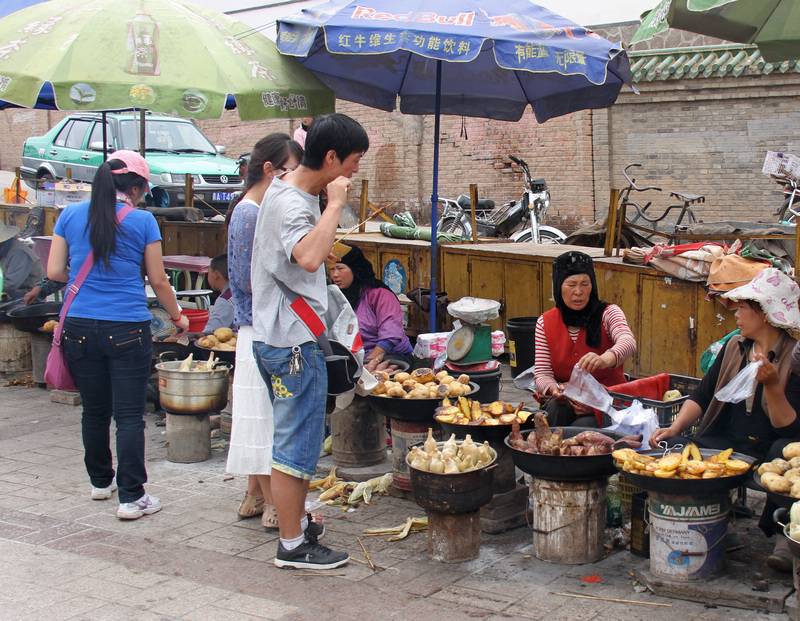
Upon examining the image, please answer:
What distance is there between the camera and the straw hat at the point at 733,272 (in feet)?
17.2

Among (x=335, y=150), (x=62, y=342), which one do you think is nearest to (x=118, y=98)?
(x=62, y=342)

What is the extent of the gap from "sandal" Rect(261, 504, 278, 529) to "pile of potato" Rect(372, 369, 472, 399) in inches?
36.8

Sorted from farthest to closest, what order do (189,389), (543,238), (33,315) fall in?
(543,238), (33,315), (189,389)

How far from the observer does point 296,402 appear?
3.73 metres

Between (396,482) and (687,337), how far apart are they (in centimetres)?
305

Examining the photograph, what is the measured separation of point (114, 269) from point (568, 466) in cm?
262

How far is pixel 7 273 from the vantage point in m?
8.46

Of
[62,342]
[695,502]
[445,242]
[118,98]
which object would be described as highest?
[118,98]

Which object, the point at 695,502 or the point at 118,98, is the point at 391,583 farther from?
the point at 118,98

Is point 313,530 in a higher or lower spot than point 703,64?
lower

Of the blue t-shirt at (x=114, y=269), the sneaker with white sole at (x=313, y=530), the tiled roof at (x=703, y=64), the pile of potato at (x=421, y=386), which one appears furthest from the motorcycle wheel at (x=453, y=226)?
the sneaker with white sole at (x=313, y=530)

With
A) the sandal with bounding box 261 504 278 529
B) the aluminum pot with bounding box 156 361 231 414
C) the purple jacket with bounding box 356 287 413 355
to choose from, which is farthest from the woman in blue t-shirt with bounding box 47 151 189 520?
the purple jacket with bounding box 356 287 413 355

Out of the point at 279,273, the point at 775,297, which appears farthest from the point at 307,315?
the point at 775,297

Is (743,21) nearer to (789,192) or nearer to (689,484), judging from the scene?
(689,484)
